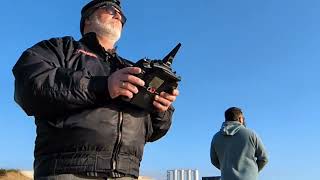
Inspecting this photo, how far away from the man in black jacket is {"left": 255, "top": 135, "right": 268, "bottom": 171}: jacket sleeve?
4129 millimetres

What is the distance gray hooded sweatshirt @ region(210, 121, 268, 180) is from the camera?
7.13m

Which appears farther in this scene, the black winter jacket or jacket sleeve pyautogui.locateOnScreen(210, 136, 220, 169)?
jacket sleeve pyautogui.locateOnScreen(210, 136, 220, 169)

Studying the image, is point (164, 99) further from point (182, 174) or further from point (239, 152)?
point (182, 174)

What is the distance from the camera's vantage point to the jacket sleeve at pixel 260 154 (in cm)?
721

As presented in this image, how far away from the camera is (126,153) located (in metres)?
3.19

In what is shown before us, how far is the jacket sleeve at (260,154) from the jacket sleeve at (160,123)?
375 centimetres

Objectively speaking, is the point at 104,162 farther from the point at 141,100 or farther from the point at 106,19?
the point at 106,19

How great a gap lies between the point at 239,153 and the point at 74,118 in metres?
4.49

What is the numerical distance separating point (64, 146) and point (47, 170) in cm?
19

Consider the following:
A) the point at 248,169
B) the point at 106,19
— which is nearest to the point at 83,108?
the point at 106,19

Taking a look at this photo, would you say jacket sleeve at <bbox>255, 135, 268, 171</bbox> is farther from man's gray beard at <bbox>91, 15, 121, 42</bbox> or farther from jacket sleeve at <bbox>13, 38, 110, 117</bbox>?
jacket sleeve at <bbox>13, 38, 110, 117</bbox>

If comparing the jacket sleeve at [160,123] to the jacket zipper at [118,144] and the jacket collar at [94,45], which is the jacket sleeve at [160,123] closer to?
the jacket zipper at [118,144]

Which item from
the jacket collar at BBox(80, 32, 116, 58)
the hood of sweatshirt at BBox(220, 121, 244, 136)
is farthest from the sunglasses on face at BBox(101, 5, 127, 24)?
the hood of sweatshirt at BBox(220, 121, 244, 136)

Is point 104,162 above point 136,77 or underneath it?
underneath
